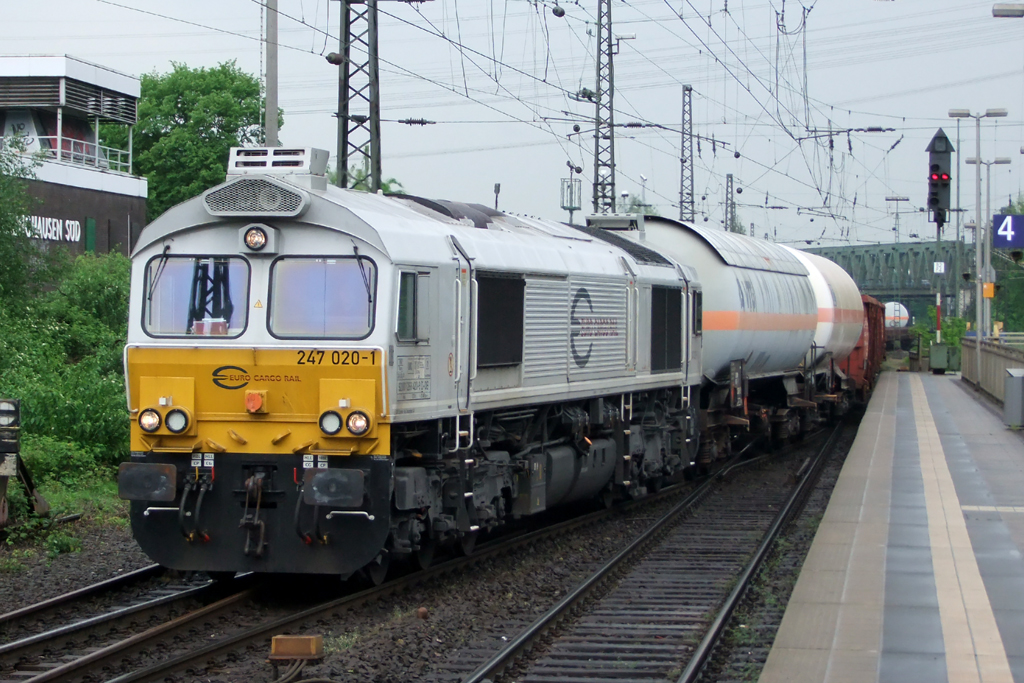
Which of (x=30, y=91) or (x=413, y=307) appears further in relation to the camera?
(x=30, y=91)

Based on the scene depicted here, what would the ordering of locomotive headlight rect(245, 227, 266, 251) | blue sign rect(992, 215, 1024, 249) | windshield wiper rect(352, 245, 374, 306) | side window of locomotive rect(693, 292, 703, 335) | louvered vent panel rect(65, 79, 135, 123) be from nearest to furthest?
windshield wiper rect(352, 245, 374, 306) < locomotive headlight rect(245, 227, 266, 251) < side window of locomotive rect(693, 292, 703, 335) < blue sign rect(992, 215, 1024, 249) < louvered vent panel rect(65, 79, 135, 123)

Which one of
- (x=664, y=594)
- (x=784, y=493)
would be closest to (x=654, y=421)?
(x=784, y=493)

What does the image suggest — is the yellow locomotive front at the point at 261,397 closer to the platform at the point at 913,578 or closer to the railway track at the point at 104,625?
the railway track at the point at 104,625

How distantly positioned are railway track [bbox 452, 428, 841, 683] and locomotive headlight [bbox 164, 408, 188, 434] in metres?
2.86

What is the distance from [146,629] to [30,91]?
35.4 metres

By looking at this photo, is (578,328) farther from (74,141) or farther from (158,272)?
(74,141)

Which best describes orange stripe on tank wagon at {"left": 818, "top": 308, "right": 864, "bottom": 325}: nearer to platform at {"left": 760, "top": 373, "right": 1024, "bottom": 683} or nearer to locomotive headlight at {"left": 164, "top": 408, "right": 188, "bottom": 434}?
platform at {"left": 760, "top": 373, "right": 1024, "bottom": 683}

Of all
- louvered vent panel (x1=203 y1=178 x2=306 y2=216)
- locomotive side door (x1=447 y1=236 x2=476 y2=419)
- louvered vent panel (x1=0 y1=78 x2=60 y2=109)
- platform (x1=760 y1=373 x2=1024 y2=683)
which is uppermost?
louvered vent panel (x1=0 y1=78 x2=60 y2=109)

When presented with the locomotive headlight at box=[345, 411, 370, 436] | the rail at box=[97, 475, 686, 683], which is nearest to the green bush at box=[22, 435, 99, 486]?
the rail at box=[97, 475, 686, 683]

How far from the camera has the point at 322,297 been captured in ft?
31.5

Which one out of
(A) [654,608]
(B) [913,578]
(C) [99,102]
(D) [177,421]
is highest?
(C) [99,102]

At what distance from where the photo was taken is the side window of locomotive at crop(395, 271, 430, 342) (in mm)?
9617

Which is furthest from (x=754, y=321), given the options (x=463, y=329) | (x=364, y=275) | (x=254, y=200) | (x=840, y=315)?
(x=254, y=200)

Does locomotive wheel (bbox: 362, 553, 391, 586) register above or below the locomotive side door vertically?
below
